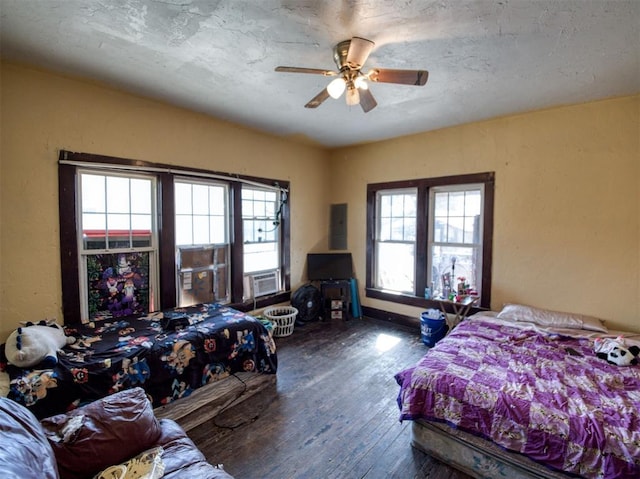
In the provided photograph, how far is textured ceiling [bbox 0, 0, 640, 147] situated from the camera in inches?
65.7

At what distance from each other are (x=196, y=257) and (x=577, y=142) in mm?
4238

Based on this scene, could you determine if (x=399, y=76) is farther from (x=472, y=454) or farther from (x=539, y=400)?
(x=472, y=454)

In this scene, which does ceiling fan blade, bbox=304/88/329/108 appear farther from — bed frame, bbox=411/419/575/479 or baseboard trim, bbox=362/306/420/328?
baseboard trim, bbox=362/306/420/328

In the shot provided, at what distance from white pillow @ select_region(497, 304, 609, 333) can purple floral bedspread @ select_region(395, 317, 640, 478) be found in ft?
1.21

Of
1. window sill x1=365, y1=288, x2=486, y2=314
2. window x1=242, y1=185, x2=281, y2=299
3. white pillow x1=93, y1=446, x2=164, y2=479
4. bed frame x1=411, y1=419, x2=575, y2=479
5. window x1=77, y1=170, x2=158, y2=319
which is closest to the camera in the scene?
white pillow x1=93, y1=446, x2=164, y2=479

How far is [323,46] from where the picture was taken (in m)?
2.01

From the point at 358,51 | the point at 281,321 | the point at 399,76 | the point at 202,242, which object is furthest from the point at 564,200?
the point at 202,242

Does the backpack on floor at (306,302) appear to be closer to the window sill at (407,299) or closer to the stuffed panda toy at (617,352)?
the window sill at (407,299)

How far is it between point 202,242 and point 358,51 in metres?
2.63

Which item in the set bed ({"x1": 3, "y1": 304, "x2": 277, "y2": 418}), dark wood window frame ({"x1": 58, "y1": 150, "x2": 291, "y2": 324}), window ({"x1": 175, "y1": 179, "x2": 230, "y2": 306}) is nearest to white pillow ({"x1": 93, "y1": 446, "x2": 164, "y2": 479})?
bed ({"x1": 3, "y1": 304, "x2": 277, "y2": 418})

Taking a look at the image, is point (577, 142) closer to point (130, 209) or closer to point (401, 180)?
point (401, 180)

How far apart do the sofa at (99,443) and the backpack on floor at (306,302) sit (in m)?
2.81

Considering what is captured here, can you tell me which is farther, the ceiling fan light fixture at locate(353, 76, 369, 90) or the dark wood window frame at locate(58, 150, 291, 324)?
the dark wood window frame at locate(58, 150, 291, 324)

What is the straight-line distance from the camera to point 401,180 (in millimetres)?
4277
